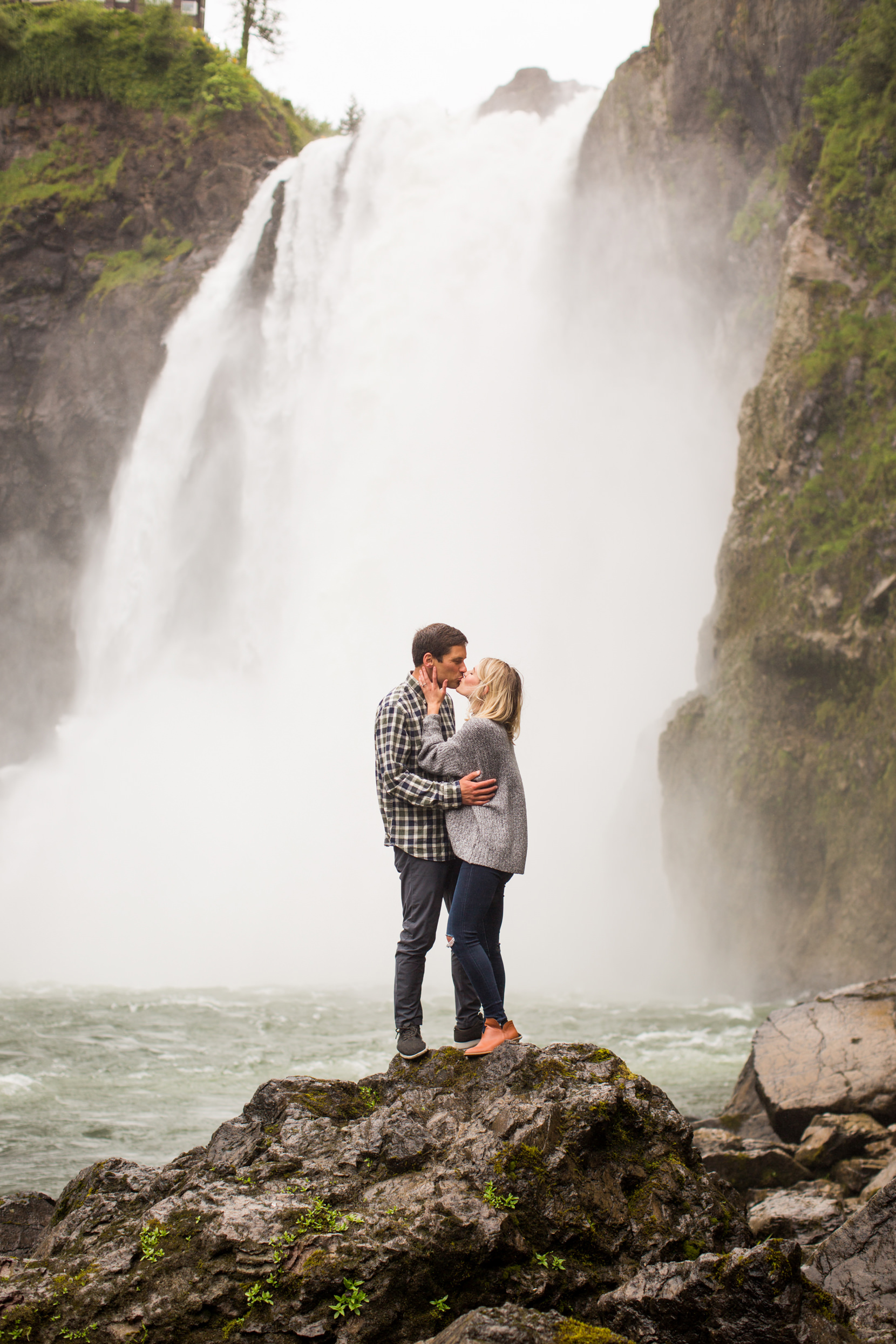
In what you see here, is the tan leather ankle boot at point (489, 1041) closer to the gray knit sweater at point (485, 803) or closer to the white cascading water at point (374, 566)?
the gray knit sweater at point (485, 803)

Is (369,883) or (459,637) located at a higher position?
(459,637)

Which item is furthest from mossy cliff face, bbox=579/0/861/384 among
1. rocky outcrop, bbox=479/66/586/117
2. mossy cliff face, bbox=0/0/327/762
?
mossy cliff face, bbox=0/0/327/762

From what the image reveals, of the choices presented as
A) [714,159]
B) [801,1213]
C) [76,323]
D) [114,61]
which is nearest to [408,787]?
[801,1213]

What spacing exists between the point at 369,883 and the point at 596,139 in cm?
1571

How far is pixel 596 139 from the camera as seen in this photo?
20.0m

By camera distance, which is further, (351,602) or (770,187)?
(351,602)

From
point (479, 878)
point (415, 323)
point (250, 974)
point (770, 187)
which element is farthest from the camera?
point (415, 323)

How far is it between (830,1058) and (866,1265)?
3.47 m

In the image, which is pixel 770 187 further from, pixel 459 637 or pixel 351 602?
pixel 459 637

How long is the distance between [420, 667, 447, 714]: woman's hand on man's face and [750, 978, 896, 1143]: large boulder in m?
4.36

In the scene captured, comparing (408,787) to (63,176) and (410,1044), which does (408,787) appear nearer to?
(410,1044)

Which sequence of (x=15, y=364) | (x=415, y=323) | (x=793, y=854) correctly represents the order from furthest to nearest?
(x=15, y=364) < (x=415, y=323) < (x=793, y=854)

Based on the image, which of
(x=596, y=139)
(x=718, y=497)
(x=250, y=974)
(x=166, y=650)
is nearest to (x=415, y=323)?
(x=596, y=139)

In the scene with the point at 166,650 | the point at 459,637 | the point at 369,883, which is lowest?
the point at 369,883
